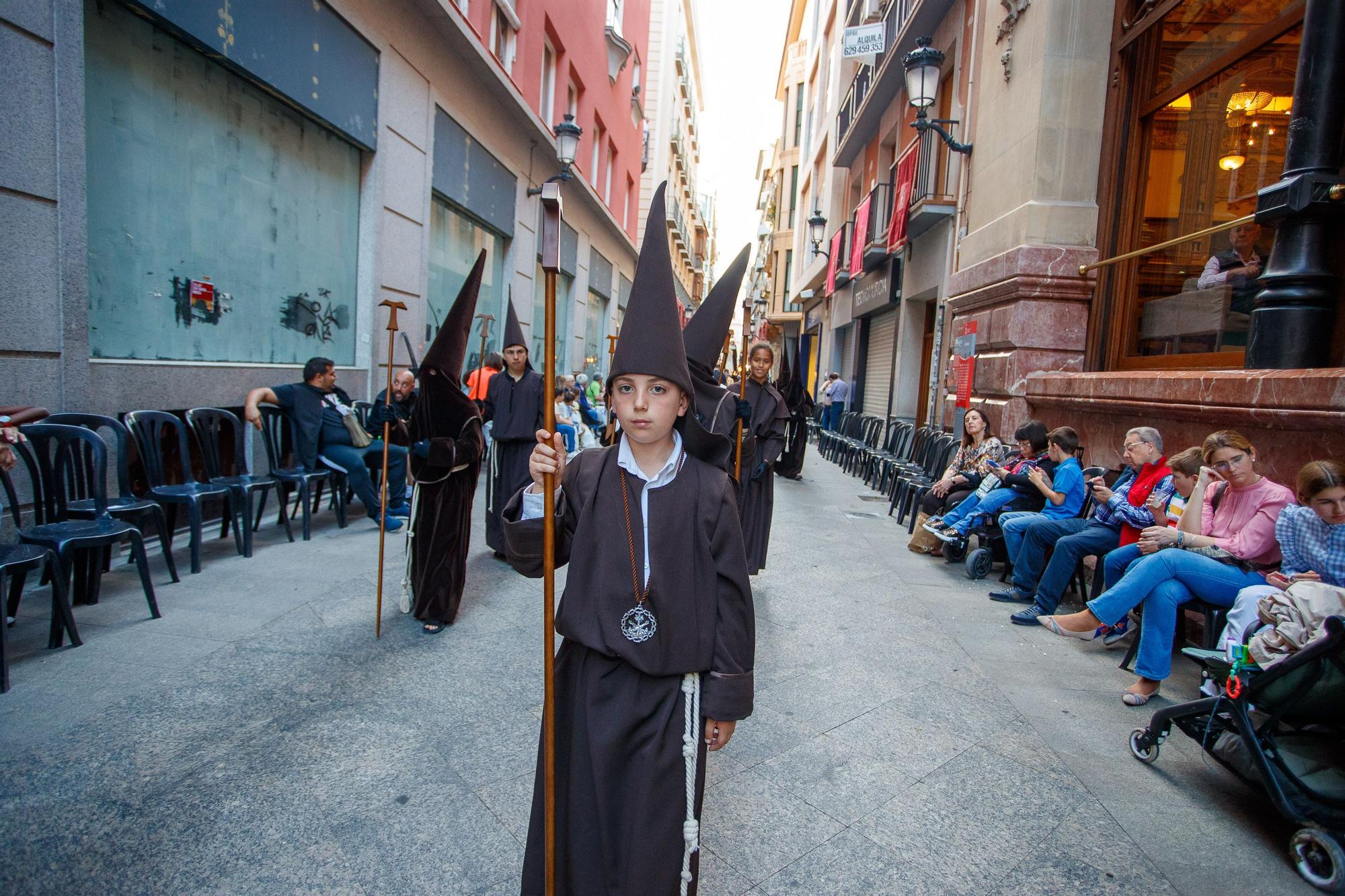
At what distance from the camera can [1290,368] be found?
4.59 m

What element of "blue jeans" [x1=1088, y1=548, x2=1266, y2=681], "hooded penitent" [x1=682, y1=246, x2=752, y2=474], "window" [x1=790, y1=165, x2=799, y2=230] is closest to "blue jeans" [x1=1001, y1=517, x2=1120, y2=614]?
"blue jeans" [x1=1088, y1=548, x2=1266, y2=681]

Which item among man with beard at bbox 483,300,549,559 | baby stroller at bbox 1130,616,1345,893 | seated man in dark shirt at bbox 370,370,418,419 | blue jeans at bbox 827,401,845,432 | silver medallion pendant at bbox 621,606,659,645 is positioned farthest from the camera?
blue jeans at bbox 827,401,845,432

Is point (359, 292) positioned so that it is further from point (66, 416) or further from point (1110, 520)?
point (1110, 520)

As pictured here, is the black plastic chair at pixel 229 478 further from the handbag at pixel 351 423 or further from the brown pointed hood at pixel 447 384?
the brown pointed hood at pixel 447 384

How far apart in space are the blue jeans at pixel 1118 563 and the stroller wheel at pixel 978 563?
1556 mm

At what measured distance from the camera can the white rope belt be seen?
1.93 m

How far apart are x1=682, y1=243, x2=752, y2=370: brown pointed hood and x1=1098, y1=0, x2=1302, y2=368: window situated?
152 inches

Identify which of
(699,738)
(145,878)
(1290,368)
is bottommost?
(145,878)

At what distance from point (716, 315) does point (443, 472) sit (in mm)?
1934

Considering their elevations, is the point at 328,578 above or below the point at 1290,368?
below

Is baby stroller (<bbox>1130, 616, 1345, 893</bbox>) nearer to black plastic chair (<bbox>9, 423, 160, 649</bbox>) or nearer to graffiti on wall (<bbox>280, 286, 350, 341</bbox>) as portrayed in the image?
black plastic chair (<bbox>9, 423, 160, 649</bbox>)

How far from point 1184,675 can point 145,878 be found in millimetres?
4963

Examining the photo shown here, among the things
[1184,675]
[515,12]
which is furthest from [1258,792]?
[515,12]

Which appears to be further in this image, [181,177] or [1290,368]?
[181,177]
